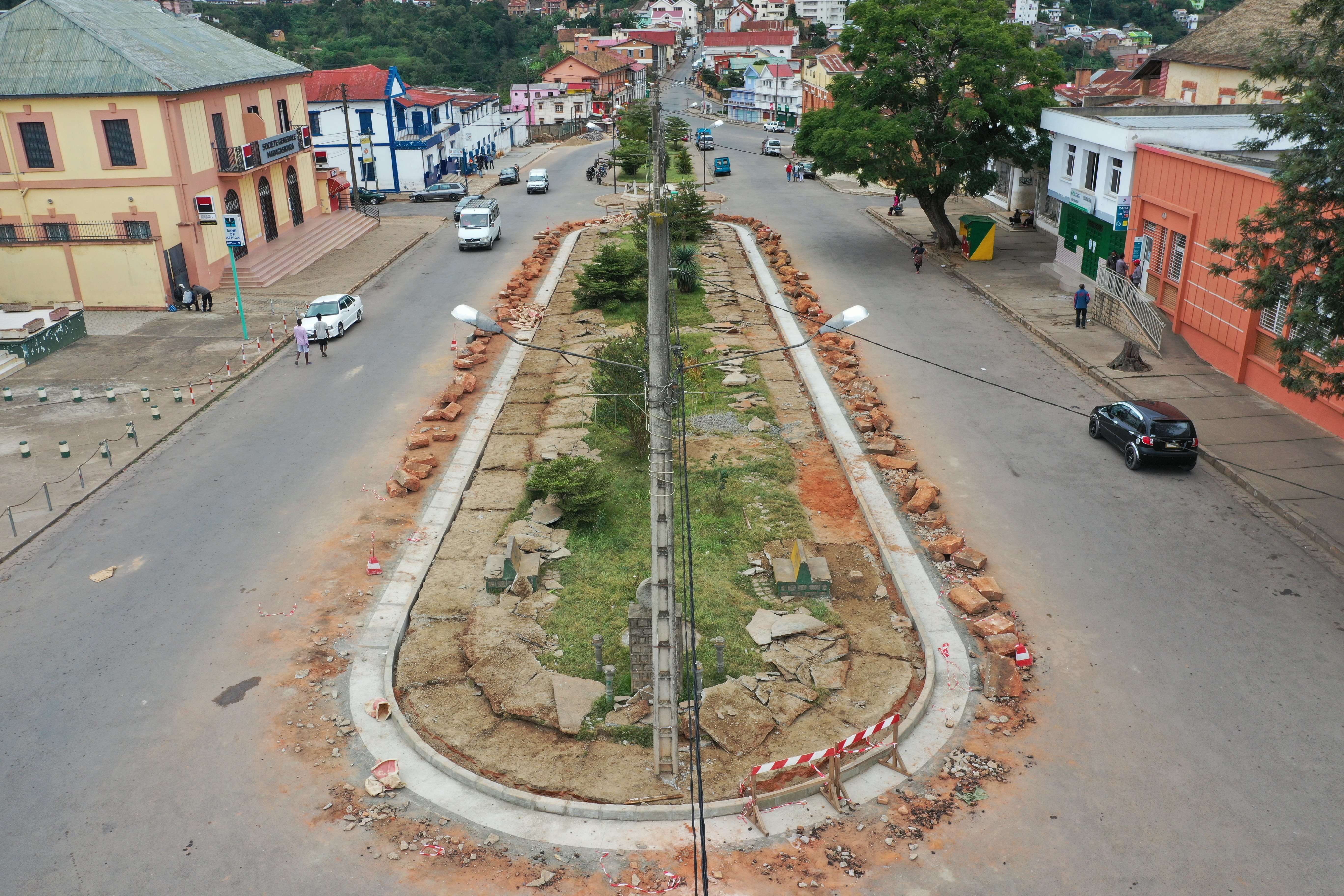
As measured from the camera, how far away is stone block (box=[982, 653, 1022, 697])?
1398cm

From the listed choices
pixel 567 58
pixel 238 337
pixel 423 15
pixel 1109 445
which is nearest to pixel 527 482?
pixel 1109 445

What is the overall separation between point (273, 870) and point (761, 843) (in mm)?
5340

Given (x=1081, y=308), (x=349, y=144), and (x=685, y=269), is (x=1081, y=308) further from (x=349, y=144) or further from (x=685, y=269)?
(x=349, y=144)

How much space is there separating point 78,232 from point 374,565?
25444 mm

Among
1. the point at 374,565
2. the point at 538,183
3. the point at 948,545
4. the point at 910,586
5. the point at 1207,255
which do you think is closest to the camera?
the point at 910,586

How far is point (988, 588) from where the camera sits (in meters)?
16.3

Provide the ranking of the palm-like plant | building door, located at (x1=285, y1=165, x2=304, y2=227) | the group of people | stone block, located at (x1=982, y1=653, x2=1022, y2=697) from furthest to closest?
building door, located at (x1=285, y1=165, x2=304, y2=227) → the palm-like plant → the group of people → stone block, located at (x1=982, y1=653, x2=1022, y2=697)

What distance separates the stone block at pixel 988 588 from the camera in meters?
16.2

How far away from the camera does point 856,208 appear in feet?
175

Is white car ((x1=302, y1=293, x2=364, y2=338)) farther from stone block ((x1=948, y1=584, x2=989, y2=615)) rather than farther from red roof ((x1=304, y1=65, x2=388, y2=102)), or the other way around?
red roof ((x1=304, y1=65, x2=388, y2=102))

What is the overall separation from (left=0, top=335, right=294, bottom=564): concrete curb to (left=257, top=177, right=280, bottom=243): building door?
1249 centimetres

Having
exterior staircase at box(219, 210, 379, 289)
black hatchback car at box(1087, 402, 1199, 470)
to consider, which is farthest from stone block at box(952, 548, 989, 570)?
exterior staircase at box(219, 210, 379, 289)

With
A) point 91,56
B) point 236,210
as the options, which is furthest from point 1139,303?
point 91,56

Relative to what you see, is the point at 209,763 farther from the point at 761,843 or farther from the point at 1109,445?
the point at 1109,445
